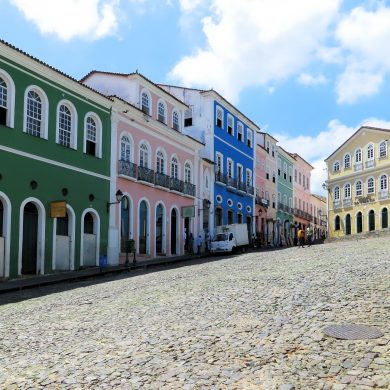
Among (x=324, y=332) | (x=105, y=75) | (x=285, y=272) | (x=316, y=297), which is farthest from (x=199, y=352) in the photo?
(x=105, y=75)

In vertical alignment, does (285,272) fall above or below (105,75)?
Result: below

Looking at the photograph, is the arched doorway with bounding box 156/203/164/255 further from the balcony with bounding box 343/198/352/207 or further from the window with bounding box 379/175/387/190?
the balcony with bounding box 343/198/352/207

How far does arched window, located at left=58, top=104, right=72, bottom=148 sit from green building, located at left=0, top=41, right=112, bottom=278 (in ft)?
0.14

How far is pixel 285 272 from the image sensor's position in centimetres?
1388

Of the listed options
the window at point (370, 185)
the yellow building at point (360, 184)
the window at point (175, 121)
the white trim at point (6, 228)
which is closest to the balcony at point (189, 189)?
the window at point (175, 121)

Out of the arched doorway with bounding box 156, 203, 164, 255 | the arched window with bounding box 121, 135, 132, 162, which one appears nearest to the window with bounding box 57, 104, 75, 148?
the arched window with bounding box 121, 135, 132, 162

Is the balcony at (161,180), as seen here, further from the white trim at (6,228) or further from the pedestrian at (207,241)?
the white trim at (6,228)

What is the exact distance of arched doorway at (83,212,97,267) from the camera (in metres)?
23.1

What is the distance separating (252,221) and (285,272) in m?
30.7

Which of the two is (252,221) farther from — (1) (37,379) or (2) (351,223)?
(1) (37,379)

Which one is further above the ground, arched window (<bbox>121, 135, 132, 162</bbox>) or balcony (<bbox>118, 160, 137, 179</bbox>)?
arched window (<bbox>121, 135, 132, 162</bbox>)

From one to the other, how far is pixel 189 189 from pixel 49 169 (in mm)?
12562

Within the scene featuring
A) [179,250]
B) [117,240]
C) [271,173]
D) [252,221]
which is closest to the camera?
[117,240]

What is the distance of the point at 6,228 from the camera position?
1877 cm
